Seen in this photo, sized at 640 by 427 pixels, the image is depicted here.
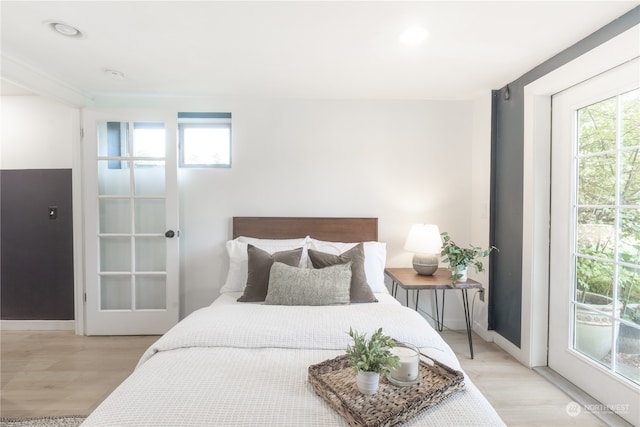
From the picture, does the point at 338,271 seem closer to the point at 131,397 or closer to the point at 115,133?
the point at 131,397

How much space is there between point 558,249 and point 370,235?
57.0 inches

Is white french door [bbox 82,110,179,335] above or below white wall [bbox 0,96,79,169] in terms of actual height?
below

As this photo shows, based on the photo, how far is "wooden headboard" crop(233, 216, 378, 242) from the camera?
3092 millimetres

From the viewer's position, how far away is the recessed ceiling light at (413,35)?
6.15 feet

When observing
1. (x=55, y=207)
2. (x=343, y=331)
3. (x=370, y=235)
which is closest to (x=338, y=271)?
(x=343, y=331)

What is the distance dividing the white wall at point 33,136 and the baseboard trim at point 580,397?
14.7ft

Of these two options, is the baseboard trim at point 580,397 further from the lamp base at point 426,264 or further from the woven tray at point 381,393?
the woven tray at point 381,393

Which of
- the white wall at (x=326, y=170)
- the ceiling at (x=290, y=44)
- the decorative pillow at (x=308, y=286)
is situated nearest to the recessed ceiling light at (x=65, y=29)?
the ceiling at (x=290, y=44)

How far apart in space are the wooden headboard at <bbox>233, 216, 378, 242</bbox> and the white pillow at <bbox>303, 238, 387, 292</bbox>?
199 mm

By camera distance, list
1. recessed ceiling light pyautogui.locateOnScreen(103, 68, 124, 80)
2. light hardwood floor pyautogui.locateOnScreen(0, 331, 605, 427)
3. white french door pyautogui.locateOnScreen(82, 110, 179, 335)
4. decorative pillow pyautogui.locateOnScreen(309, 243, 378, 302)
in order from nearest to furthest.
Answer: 1. light hardwood floor pyautogui.locateOnScreen(0, 331, 605, 427)
2. decorative pillow pyautogui.locateOnScreen(309, 243, 378, 302)
3. recessed ceiling light pyautogui.locateOnScreen(103, 68, 124, 80)
4. white french door pyautogui.locateOnScreen(82, 110, 179, 335)

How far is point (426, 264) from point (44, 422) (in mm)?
2761

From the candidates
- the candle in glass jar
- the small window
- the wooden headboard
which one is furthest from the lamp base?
the small window

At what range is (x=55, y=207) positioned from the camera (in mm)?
3205

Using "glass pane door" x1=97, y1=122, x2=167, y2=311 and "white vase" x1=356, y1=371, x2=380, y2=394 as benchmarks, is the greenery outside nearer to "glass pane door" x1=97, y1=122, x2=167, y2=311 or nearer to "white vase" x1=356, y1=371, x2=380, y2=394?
"white vase" x1=356, y1=371, x2=380, y2=394
